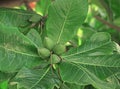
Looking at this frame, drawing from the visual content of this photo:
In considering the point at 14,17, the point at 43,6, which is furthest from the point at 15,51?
the point at 43,6

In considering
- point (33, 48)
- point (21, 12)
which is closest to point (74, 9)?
point (33, 48)

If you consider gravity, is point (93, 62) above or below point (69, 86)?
above

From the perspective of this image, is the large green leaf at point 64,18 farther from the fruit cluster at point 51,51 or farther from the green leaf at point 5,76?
the green leaf at point 5,76

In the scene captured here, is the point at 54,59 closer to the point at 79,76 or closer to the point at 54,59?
the point at 54,59

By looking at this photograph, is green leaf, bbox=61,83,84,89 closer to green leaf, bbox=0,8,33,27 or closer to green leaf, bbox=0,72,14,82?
green leaf, bbox=0,72,14,82

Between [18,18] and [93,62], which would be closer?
[93,62]
